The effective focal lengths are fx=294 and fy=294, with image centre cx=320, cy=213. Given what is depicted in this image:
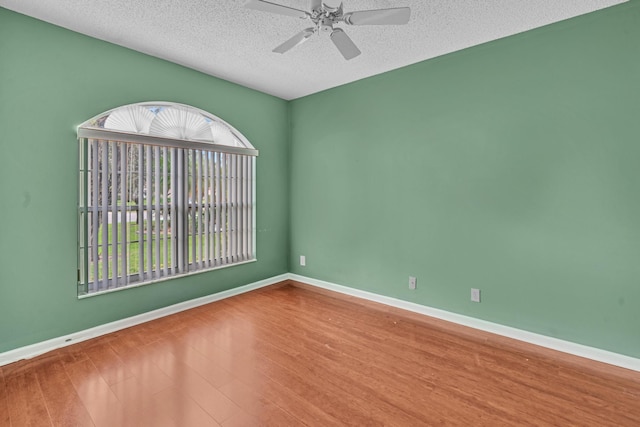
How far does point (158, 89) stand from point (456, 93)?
3104 millimetres

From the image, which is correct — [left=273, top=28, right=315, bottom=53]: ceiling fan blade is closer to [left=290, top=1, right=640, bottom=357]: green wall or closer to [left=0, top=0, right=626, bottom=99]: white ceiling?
[left=0, top=0, right=626, bottom=99]: white ceiling

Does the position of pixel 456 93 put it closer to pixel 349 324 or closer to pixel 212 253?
pixel 349 324

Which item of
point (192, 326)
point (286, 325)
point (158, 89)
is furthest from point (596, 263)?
point (158, 89)

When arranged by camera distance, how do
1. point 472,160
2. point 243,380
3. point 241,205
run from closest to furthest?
point 243,380 < point 472,160 < point 241,205

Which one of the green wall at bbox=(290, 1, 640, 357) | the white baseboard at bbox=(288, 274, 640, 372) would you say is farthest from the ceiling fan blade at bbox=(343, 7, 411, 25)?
the white baseboard at bbox=(288, 274, 640, 372)

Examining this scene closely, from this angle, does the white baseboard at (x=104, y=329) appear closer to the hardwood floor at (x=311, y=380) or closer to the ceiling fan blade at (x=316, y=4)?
the hardwood floor at (x=311, y=380)

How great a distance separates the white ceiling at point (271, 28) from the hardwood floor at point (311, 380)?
2.74m

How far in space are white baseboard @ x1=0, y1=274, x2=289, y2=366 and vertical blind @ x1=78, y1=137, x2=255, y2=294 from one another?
1.15 ft

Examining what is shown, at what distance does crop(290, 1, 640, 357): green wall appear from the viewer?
228 cm

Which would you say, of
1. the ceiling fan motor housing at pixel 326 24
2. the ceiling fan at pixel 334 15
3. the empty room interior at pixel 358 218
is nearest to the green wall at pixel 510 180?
the empty room interior at pixel 358 218

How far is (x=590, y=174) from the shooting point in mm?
2371

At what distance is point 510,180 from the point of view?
2.71 metres

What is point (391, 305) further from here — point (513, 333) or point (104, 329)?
point (104, 329)

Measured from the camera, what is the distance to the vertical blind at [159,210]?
8.98 feet
